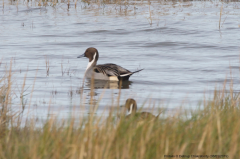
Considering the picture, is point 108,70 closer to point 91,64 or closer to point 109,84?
point 109,84

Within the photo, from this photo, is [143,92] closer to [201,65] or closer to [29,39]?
[201,65]

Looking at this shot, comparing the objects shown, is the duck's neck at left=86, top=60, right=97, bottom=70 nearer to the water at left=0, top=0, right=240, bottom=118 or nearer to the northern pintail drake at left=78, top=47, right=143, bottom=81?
the northern pintail drake at left=78, top=47, right=143, bottom=81

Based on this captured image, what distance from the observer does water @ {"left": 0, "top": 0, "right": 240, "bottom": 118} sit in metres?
8.96

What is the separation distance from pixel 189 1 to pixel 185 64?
16344 mm

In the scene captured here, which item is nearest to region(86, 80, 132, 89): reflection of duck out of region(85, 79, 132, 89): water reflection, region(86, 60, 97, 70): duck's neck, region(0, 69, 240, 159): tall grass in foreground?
region(85, 79, 132, 89): water reflection

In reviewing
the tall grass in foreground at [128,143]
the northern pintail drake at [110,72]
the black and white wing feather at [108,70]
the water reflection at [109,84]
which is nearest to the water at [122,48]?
the water reflection at [109,84]

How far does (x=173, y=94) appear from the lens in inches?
349

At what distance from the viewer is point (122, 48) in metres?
15.3

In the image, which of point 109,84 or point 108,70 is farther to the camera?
point 108,70

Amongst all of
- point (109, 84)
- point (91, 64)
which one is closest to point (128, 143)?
point (109, 84)

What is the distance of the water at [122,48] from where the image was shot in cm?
896

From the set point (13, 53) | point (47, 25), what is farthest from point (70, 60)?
point (47, 25)

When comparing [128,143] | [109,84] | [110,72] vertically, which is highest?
[128,143]

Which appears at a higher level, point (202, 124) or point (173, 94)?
point (202, 124)
